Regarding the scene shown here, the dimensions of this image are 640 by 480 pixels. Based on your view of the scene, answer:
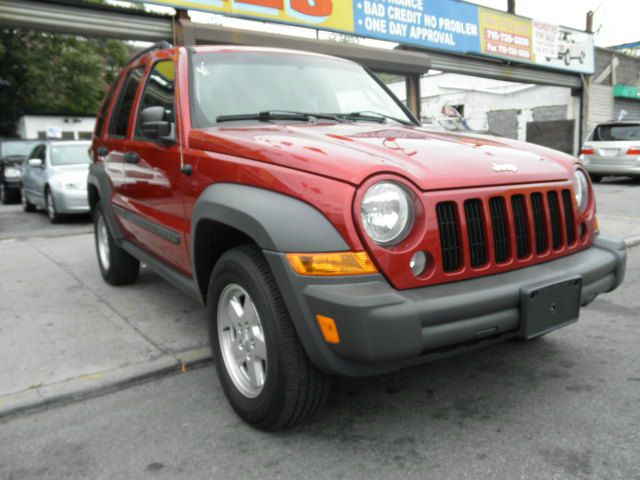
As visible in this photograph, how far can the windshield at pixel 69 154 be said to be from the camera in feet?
33.3

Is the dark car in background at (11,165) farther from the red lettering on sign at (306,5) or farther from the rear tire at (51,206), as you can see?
the red lettering on sign at (306,5)

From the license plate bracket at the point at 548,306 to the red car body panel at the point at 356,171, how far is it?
16cm

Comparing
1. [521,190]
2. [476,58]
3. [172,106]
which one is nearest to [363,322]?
[521,190]

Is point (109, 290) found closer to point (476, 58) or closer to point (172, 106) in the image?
point (172, 106)

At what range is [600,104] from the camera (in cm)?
2239

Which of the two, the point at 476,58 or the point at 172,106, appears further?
the point at 476,58

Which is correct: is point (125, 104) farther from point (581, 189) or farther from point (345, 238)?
point (581, 189)

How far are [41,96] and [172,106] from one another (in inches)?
1225

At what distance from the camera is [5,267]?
6.04 meters

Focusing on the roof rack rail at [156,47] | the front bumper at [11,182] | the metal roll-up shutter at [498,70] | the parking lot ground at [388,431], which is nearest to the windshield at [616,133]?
the metal roll-up shutter at [498,70]

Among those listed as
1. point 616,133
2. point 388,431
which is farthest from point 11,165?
point 616,133

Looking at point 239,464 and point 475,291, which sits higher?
point 475,291

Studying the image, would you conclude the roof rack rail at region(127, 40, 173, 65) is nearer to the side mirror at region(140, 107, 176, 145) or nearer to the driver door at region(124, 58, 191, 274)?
the driver door at region(124, 58, 191, 274)

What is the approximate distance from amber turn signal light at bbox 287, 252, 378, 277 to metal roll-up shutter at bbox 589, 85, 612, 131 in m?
22.7
